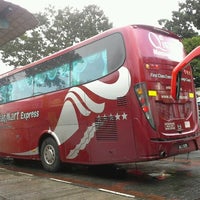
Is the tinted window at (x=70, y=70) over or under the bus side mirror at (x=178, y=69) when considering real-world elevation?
over

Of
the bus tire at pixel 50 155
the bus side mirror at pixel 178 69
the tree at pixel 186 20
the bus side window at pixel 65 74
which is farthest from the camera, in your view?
the tree at pixel 186 20

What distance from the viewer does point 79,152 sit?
8.25 meters

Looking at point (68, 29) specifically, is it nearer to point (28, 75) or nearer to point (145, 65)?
point (28, 75)

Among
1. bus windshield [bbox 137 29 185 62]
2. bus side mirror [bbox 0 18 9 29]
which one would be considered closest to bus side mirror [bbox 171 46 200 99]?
bus windshield [bbox 137 29 185 62]

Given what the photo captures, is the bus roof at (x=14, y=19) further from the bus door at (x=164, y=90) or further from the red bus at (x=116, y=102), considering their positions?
the bus door at (x=164, y=90)

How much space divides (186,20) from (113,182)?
34.9 metres

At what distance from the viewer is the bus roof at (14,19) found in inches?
439

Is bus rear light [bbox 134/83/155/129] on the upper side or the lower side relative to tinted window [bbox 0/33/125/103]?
lower

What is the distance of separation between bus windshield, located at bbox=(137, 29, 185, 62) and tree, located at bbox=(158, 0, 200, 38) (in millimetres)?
32322

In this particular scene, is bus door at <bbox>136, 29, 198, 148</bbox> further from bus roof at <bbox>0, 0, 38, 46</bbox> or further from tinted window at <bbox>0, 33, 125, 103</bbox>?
bus roof at <bbox>0, 0, 38, 46</bbox>

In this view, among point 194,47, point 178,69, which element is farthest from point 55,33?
point 178,69

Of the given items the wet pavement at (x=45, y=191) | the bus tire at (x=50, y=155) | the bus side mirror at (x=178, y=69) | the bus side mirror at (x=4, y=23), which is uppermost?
the bus side mirror at (x=4, y=23)

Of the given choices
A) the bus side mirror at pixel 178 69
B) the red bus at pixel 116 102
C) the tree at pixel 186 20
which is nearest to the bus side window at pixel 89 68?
the red bus at pixel 116 102

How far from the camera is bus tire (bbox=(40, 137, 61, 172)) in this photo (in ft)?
29.6
